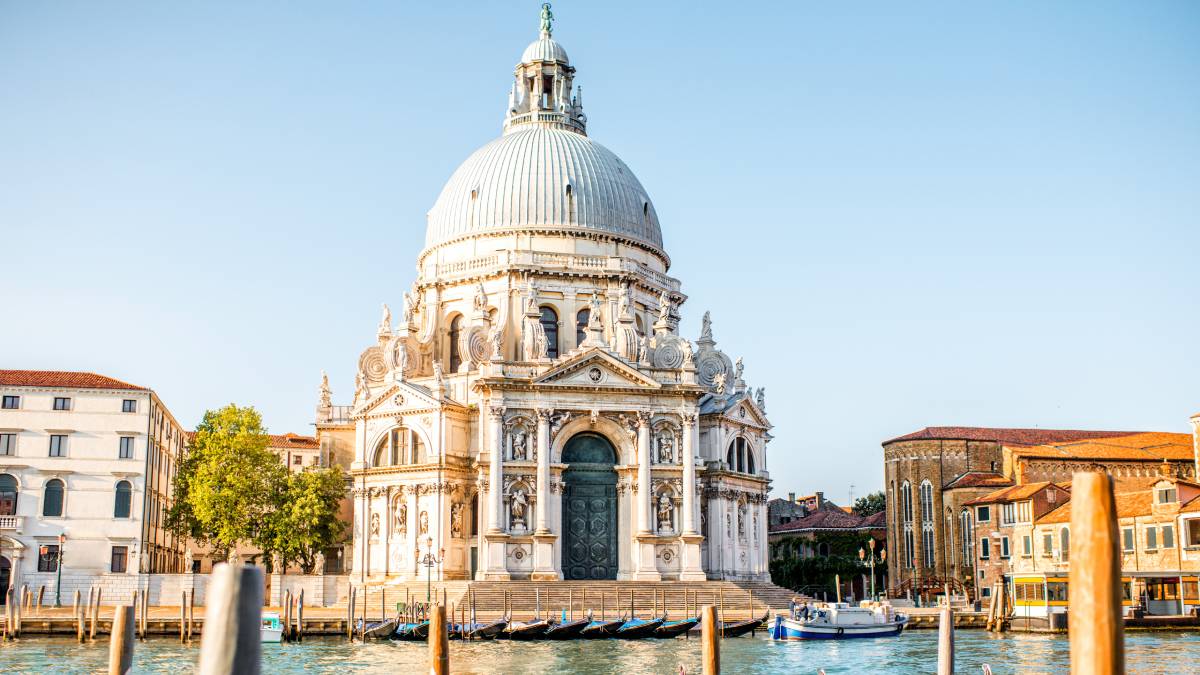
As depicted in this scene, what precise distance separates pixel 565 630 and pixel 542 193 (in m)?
22.8

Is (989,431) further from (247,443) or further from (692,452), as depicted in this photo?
(247,443)

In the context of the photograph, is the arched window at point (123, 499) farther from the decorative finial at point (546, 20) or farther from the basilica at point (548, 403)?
the decorative finial at point (546, 20)

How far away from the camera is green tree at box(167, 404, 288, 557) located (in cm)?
4762

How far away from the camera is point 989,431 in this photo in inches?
2591

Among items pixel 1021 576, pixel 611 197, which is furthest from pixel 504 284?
pixel 1021 576

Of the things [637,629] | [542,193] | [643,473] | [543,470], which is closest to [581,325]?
[542,193]

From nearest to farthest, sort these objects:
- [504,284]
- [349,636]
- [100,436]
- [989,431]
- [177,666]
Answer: [177,666] < [349,636] < [100,436] < [504,284] < [989,431]

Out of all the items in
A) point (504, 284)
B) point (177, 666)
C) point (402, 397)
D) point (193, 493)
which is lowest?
Answer: point (177, 666)

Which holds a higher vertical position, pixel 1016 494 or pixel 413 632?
pixel 1016 494

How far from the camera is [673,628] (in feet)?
123

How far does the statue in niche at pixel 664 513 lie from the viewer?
4697 centimetres

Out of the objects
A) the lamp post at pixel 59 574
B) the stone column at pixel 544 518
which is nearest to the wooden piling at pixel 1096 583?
the stone column at pixel 544 518

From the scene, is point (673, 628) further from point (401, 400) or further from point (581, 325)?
point (581, 325)

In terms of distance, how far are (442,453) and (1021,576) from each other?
20.8 meters
